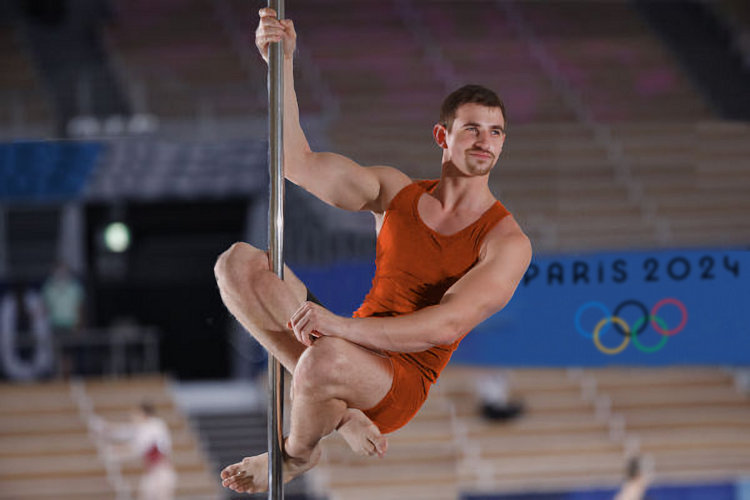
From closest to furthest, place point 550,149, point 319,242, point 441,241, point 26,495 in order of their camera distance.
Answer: point 441,241 < point 319,242 < point 26,495 < point 550,149

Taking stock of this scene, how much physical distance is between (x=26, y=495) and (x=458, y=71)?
545 cm

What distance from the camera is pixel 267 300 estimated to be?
2.64 metres

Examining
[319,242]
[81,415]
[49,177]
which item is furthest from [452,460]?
[49,177]

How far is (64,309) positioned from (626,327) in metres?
6.08

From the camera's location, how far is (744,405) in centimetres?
930

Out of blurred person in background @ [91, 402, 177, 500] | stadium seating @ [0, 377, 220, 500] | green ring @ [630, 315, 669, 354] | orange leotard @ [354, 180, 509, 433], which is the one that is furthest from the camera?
stadium seating @ [0, 377, 220, 500]

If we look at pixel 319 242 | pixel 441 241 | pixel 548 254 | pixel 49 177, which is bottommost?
pixel 441 241

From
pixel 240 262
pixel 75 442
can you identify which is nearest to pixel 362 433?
pixel 240 262

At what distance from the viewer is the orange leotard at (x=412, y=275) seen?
271cm

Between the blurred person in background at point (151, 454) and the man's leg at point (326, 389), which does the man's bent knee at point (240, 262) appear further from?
the blurred person in background at point (151, 454)

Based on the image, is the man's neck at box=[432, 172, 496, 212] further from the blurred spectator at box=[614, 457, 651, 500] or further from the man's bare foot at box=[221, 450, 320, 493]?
the blurred spectator at box=[614, 457, 651, 500]

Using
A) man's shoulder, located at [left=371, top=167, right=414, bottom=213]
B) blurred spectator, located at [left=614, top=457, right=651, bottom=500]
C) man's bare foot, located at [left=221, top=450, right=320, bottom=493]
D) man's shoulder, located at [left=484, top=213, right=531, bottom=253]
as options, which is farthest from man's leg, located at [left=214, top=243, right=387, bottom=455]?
blurred spectator, located at [left=614, top=457, right=651, bottom=500]

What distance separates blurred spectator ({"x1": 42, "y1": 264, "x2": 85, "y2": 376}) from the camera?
9438 mm

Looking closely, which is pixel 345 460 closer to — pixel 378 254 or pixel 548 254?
pixel 548 254
